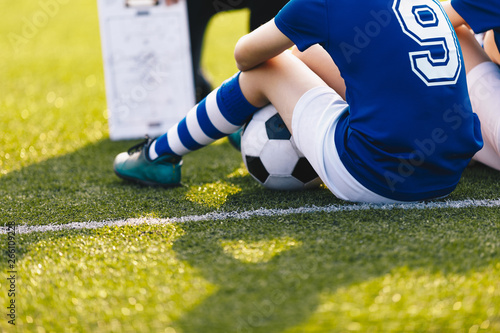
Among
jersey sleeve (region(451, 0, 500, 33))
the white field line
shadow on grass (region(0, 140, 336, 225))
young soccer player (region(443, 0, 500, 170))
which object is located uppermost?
jersey sleeve (region(451, 0, 500, 33))

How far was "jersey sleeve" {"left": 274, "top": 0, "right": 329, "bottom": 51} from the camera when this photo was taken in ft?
5.96

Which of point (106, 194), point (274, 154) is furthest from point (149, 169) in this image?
point (274, 154)

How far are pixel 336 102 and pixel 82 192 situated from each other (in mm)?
1183

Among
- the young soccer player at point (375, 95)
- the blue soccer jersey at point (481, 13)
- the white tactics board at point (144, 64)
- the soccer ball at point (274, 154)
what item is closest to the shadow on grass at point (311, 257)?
the young soccer player at point (375, 95)

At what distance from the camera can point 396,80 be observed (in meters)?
1.79

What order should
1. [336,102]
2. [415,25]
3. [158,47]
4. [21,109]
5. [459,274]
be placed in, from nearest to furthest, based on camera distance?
1. [459,274]
2. [415,25]
3. [336,102]
4. [158,47]
5. [21,109]

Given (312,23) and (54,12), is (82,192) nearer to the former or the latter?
(312,23)

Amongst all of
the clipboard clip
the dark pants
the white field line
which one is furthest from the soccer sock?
the dark pants

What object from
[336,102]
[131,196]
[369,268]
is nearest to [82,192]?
[131,196]

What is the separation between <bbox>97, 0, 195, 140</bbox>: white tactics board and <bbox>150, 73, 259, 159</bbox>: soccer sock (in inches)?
44.7

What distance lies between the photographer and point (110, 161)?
10.0 feet

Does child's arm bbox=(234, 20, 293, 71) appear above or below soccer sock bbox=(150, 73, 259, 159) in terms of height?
above

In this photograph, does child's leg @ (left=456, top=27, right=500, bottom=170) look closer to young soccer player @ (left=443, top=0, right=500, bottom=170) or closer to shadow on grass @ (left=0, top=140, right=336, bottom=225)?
young soccer player @ (left=443, top=0, right=500, bottom=170)

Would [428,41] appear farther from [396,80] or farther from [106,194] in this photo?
[106,194]
